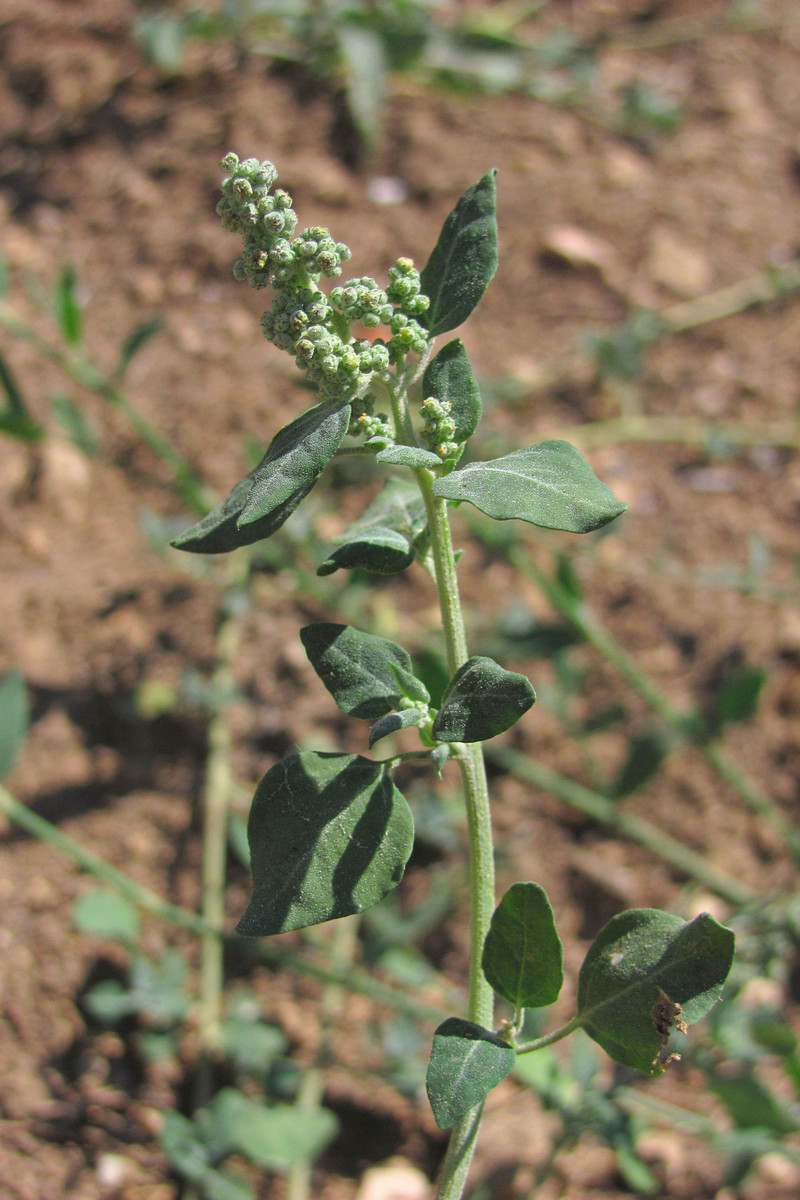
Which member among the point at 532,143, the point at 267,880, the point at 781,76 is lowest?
the point at 267,880

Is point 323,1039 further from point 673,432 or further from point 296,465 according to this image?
point 673,432

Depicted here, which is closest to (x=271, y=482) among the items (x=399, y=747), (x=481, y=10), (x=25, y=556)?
(x=399, y=747)

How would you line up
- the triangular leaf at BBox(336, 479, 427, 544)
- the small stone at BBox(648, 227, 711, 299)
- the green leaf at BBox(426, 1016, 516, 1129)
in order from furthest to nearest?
the small stone at BBox(648, 227, 711, 299) → the triangular leaf at BBox(336, 479, 427, 544) → the green leaf at BBox(426, 1016, 516, 1129)

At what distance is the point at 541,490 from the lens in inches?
36.8

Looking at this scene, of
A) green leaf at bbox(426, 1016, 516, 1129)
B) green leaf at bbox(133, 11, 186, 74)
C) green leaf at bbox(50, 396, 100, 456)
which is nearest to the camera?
green leaf at bbox(426, 1016, 516, 1129)

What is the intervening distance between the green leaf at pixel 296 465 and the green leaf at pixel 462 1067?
0.57 m

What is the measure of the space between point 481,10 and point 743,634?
2.85m

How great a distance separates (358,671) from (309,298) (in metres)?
0.40

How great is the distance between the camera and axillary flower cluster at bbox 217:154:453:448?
945mm

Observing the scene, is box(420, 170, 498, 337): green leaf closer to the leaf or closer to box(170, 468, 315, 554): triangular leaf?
box(170, 468, 315, 554): triangular leaf

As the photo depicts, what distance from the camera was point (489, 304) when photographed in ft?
10.9

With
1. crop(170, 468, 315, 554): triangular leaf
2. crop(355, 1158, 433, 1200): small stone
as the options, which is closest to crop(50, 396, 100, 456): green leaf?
crop(170, 468, 315, 554): triangular leaf

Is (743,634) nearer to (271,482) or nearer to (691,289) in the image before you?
(691,289)

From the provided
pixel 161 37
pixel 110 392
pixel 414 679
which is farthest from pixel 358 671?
pixel 161 37
